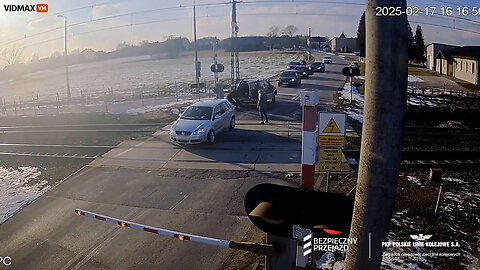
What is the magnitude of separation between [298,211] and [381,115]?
106 cm

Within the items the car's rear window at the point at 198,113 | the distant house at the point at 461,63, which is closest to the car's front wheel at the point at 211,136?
the car's rear window at the point at 198,113

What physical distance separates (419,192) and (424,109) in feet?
49.2

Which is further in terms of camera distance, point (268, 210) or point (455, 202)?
point (455, 202)

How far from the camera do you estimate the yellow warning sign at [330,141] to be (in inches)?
197

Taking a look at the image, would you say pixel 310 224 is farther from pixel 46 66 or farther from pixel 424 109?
pixel 46 66

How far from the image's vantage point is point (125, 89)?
1724 inches

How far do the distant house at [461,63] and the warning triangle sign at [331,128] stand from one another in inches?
1349

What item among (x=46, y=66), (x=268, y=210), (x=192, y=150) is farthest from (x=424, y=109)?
(x=46, y=66)

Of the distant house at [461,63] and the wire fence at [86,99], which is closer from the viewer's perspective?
the wire fence at [86,99]

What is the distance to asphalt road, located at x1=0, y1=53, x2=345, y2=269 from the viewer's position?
689cm

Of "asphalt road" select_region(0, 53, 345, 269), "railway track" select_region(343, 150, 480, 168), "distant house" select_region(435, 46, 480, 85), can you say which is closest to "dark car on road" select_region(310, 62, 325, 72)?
"distant house" select_region(435, 46, 480, 85)

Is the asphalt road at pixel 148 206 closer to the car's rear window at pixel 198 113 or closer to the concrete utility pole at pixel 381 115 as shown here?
the car's rear window at pixel 198 113

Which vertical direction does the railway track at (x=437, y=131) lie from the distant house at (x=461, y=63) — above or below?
below

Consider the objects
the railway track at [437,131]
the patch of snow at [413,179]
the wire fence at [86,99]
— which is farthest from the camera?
the wire fence at [86,99]
